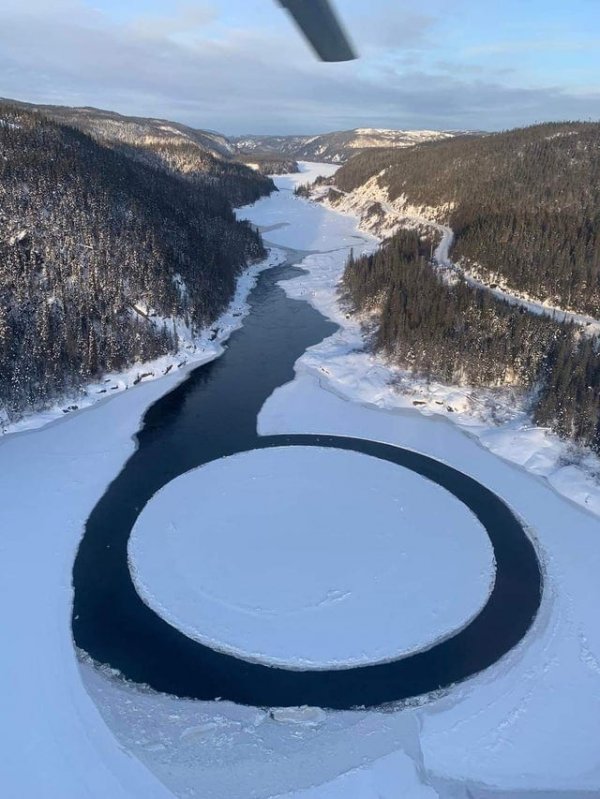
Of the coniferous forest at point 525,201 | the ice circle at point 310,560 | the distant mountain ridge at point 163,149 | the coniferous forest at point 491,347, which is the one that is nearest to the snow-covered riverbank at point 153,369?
the ice circle at point 310,560

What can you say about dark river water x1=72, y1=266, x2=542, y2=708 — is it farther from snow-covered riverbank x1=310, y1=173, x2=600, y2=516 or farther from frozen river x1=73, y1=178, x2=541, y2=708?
snow-covered riverbank x1=310, y1=173, x2=600, y2=516

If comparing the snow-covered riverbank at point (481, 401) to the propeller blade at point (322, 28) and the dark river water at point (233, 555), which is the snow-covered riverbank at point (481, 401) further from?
the propeller blade at point (322, 28)

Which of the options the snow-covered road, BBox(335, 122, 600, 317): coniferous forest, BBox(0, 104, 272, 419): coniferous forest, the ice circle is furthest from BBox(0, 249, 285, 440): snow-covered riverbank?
BBox(335, 122, 600, 317): coniferous forest

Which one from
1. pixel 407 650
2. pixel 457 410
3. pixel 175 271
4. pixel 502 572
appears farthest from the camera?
pixel 175 271

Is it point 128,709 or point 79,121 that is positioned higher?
point 79,121

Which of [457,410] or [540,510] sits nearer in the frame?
[540,510]

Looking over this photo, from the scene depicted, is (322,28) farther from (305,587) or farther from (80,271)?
(80,271)

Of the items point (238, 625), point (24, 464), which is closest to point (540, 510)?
point (238, 625)

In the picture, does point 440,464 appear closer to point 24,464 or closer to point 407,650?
point 407,650
